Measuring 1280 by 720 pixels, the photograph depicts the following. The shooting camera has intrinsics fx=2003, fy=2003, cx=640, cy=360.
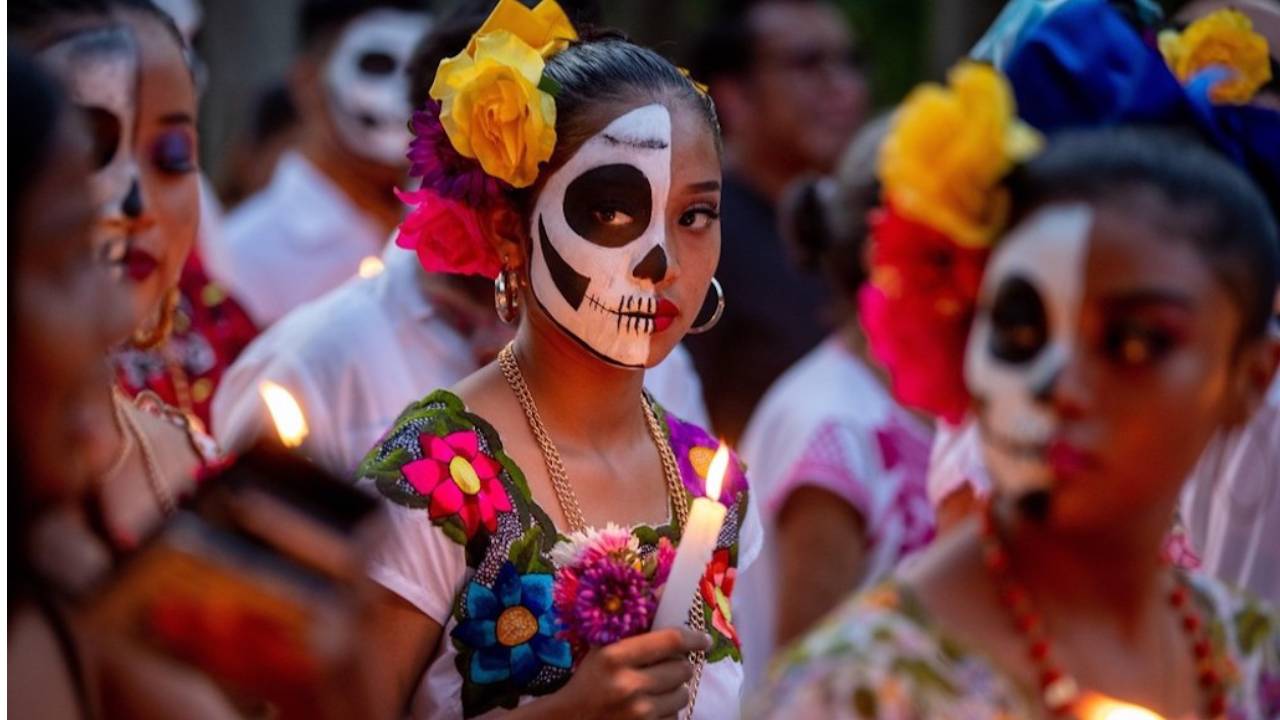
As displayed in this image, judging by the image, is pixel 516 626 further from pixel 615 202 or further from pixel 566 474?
pixel 615 202

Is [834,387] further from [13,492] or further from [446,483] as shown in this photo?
[13,492]

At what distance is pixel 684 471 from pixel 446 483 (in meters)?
0.46

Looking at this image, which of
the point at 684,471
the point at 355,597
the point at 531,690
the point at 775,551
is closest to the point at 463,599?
the point at 531,690

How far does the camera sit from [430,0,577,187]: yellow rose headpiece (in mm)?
3004

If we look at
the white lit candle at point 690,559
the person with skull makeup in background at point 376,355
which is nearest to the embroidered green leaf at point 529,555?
the white lit candle at point 690,559

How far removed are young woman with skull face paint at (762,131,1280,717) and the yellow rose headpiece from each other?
36.9 inches

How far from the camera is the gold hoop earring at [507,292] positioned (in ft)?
10.4

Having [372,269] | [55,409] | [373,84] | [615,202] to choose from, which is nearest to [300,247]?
[373,84]

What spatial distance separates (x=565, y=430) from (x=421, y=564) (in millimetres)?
353

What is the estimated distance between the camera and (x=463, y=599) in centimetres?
286

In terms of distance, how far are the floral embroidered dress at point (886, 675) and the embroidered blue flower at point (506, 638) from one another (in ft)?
2.09

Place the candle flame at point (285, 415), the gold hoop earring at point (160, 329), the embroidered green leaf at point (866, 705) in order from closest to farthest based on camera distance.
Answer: the embroidered green leaf at point (866, 705) < the candle flame at point (285, 415) < the gold hoop earring at point (160, 329)

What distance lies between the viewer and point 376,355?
14.6 ft

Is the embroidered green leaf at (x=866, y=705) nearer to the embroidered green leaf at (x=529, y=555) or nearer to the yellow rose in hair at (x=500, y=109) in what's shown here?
the embroidered green leaf at (x=529, y=555)
